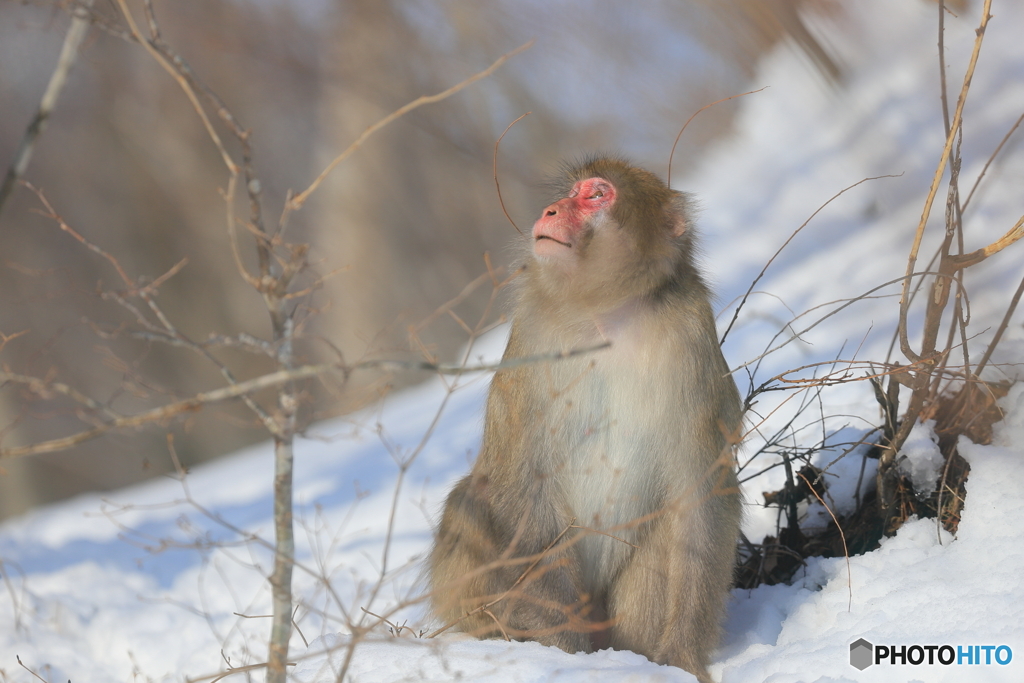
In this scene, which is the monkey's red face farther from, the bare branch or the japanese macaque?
the bare branch

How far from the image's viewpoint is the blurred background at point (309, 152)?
8.69 m

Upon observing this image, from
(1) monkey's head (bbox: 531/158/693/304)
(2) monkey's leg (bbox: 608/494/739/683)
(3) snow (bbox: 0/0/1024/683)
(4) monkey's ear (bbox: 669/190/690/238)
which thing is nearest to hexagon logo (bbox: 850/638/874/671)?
(3) snow (bbox: 0/0/1024/683)

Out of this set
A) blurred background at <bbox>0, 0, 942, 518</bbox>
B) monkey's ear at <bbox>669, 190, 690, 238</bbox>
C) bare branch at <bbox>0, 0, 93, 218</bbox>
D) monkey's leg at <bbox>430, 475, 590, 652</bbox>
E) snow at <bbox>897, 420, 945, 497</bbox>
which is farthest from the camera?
blurred background at <bbox>0, 0, 942, 518</bbox>

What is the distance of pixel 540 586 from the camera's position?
2398 mm

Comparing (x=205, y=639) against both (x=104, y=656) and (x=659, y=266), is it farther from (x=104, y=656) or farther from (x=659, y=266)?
(x=659, y=266)

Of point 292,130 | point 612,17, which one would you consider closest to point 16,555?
point 292,130

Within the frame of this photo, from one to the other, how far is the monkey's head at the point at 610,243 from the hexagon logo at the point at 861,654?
3.71 ft

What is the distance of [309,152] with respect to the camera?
9.41 m

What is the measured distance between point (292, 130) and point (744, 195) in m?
5.12

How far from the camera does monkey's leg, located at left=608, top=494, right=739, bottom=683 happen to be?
2.40 meters

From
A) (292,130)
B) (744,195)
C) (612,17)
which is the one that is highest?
(612,17)

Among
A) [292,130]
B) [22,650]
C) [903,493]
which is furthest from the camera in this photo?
[292,130]

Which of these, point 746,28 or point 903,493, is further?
point 746,28

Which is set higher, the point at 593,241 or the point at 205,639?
the point at 593,241
